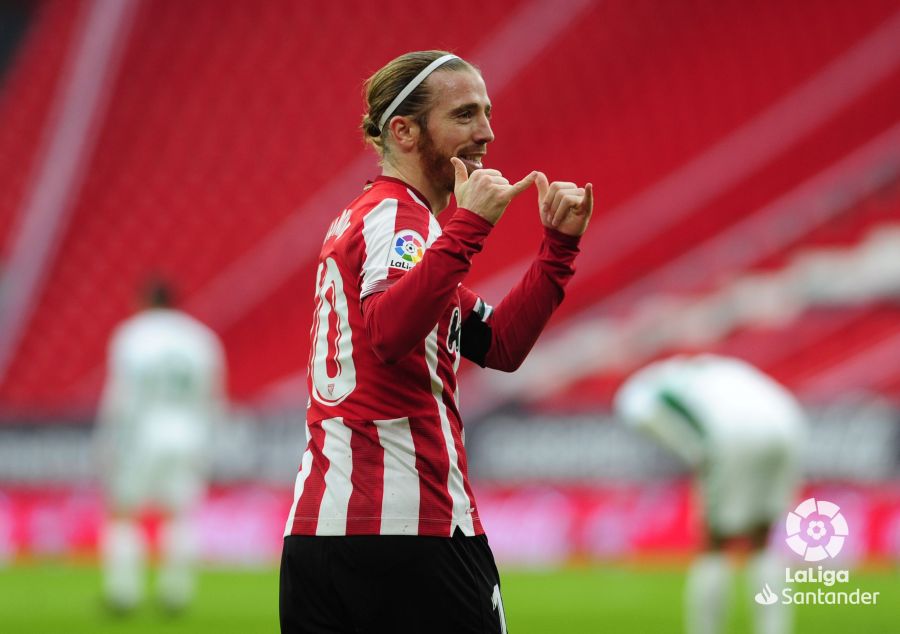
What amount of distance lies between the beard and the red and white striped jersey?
11 centimetres

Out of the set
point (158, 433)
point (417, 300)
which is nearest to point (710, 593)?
point (417, 300)

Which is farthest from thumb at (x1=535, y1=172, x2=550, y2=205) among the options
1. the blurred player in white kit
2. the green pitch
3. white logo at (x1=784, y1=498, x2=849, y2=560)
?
the blurred player in white kit

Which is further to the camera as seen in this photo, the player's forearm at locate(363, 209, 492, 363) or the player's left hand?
the player's left hand

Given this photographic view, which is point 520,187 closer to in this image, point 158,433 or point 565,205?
point 565,205

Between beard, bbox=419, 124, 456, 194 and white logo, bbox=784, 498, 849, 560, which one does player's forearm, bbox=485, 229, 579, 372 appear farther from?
white logo, bbox=784, 498, 849, 560

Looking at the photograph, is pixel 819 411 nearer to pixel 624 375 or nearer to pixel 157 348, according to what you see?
pixel 624 375

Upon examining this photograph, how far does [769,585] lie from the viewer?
6.14 meters

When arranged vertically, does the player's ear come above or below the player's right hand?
above

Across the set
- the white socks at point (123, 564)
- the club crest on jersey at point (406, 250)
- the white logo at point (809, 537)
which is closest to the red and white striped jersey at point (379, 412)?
the club crest on jersey at point (406, 250)

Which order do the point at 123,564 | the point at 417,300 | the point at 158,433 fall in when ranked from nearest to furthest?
the point at 417,300
the point at 123,564
the point at 158,433

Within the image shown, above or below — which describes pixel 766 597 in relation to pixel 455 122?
below

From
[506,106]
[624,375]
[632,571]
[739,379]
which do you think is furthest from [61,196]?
[739,379]

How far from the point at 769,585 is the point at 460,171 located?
3810 millimetres

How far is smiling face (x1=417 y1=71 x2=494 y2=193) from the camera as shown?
289cm
